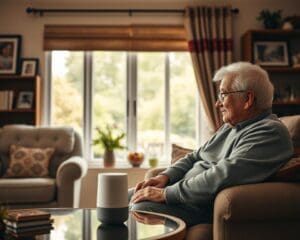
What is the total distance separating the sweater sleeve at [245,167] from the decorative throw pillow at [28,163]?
2.20 m

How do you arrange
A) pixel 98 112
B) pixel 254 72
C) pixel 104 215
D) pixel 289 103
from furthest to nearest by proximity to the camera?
1. pixel 98 112
2. pixel 289 103
3. pixel 254 72
4. pixel 104 215

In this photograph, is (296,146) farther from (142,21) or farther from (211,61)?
(142,21)

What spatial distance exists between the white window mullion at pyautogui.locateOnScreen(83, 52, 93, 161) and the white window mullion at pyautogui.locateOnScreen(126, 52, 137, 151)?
0.40m

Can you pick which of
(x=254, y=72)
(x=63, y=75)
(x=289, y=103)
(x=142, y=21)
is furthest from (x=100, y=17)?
(x=254, y=72)

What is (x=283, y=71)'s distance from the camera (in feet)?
14.8

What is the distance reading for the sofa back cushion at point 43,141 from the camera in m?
4.04

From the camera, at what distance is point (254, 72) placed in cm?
208

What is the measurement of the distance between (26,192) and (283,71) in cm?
282

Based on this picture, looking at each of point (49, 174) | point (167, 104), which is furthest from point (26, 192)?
point (167, 104)

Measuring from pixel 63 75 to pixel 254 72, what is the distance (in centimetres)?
300

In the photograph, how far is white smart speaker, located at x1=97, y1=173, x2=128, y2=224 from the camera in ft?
5.18

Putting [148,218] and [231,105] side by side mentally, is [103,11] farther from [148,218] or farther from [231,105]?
[148,218]

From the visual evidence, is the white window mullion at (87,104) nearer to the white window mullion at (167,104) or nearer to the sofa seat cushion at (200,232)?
the white window mullion at (167,104)

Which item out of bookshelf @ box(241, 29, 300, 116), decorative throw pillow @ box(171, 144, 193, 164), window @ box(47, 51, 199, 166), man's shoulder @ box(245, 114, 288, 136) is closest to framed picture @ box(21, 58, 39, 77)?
Result: window @ box(47, 51, 199, 166)
